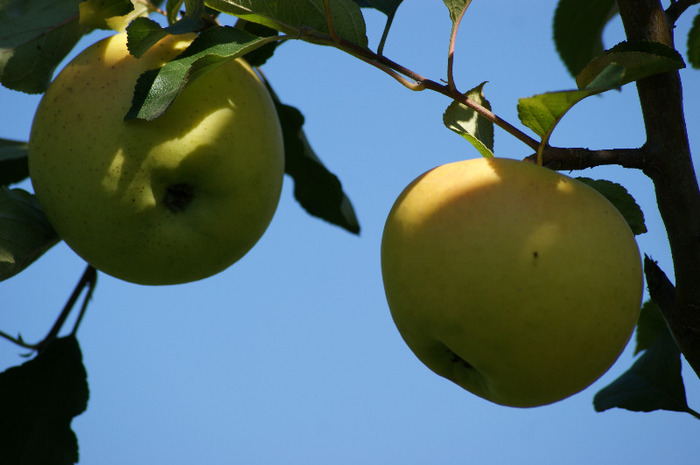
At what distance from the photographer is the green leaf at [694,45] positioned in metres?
1.41

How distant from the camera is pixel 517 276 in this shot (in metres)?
0.75

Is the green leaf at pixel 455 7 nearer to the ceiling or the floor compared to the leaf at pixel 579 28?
nearer to the floor

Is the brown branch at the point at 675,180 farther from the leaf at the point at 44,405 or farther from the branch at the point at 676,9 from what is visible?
the leaf at the point at 44,405

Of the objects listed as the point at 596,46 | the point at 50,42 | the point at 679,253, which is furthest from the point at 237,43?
the point at 596,46

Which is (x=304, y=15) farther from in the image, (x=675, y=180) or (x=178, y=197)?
(x=675, y=180)

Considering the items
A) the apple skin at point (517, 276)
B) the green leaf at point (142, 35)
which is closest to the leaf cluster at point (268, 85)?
the green leaf at point (142, 35)

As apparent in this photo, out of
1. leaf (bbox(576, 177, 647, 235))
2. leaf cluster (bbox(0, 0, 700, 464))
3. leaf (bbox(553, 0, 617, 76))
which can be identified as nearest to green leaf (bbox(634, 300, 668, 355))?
leaf cluster (bbox(0, 0, 700, 464))

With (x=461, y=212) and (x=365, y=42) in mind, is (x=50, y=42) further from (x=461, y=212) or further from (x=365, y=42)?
(x=461, y=212)

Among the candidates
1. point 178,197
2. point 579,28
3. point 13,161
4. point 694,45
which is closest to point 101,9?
point 178,197

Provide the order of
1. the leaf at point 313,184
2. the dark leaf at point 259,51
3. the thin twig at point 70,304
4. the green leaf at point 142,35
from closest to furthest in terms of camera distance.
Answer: the green leaf at point 142,35 < the dark leaf at point 259,51 < the thin twig at point 70,304 < the leaf at point 313,184

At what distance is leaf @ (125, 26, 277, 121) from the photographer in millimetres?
828

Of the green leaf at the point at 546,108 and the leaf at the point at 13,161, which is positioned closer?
the green leaf at the point at 546,108

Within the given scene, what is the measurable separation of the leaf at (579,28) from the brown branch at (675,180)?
18.6 inches

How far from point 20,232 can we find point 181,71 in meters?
0.44
